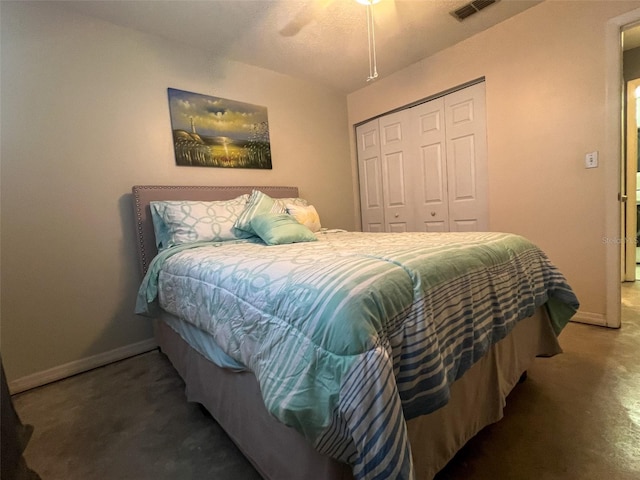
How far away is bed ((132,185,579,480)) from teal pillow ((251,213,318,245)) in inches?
16.7

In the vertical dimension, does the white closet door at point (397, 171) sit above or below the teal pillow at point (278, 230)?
above

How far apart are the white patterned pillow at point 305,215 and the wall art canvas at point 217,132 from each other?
672mm

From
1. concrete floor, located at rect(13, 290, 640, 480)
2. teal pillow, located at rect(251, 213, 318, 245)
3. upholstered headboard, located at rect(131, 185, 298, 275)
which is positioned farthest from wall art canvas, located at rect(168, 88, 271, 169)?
concrete floor, located at rect(13, 290, 640, 480)

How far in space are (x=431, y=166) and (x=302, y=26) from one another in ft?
5.51

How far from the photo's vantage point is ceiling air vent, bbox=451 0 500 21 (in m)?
2.10

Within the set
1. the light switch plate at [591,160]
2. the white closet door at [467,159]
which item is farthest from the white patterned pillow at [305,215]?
the light switch plate at [591,160]

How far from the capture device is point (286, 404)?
2.25 ft

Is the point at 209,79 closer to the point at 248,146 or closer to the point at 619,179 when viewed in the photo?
the point at 248,146

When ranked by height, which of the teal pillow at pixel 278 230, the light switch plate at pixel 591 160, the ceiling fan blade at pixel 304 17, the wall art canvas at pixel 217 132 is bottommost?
the teal pillow at pixel 278 230

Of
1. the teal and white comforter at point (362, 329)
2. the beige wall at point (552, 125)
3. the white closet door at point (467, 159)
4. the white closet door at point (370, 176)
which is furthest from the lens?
the white closet door at point (370, 176)

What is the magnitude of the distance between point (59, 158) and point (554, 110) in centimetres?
341

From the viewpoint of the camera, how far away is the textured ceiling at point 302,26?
1.95 meters

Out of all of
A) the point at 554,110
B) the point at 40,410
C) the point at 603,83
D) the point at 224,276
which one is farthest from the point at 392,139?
the point at 40,410

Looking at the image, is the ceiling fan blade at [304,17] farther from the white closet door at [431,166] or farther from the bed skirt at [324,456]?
the bed skirt at [324,456]
